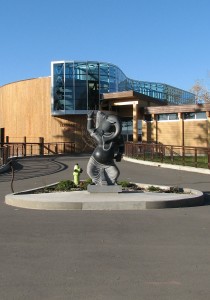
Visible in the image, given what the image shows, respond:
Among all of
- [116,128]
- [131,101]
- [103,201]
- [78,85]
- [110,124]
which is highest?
[78,85]

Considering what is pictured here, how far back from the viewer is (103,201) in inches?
418

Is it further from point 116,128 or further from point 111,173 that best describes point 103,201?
point 116,128

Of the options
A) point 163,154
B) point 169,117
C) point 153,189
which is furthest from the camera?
point 169,117

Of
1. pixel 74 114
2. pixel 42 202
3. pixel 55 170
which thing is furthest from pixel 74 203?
pixel 74 114

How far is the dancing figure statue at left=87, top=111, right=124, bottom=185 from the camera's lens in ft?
40.2

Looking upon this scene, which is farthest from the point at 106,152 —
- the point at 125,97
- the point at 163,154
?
the point at 125,97

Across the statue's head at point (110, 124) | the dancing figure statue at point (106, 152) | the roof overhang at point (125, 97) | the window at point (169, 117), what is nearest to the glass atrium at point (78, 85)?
the roof overhang at point (125, 97)

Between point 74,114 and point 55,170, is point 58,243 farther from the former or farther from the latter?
point 74,114

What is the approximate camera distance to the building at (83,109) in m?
34.0

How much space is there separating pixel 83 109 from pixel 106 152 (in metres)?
28.4

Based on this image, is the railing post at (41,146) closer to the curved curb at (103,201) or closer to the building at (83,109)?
the building at (83,109)

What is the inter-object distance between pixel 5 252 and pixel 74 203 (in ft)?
13.7

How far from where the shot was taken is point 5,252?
21.0 ft

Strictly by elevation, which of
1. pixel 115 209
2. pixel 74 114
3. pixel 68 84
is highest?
pixel 68 84
